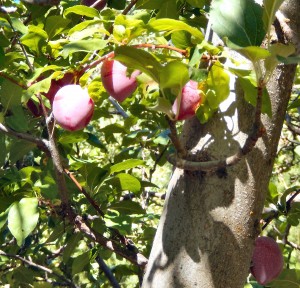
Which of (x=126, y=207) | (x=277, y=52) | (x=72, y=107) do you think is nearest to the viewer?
(x=277, y=52)

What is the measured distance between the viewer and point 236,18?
82 cm

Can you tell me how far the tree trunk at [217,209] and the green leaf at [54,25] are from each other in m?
0.45

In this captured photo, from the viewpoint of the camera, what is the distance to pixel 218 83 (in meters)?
0.87

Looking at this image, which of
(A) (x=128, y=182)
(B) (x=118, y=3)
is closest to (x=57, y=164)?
(A) (x=128, y=182)

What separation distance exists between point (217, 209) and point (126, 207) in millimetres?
529

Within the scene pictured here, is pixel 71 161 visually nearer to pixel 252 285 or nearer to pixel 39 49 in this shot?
pixel 39 49

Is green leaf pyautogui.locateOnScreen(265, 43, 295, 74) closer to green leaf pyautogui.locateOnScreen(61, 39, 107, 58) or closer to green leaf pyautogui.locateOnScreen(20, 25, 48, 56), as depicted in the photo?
green leaf pyautogui.locateOnScreen(61, 39, 107, 58)

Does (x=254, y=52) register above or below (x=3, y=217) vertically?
above

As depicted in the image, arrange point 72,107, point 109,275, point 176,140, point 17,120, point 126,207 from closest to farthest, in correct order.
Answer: point 176,140 < point 72,107 < point 17,120 < point 126,207 < point 109,275

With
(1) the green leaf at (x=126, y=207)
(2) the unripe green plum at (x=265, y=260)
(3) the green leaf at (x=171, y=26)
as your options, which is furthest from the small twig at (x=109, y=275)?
(3) the green leaf at (x=171, y=26)

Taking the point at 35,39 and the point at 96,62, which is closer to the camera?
the point at 96,62

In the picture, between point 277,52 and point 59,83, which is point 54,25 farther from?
point 277,52

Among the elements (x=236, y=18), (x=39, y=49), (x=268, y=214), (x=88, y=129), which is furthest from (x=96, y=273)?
(x=236, y=18)

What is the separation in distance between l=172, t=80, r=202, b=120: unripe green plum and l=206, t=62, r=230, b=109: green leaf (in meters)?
0.02
